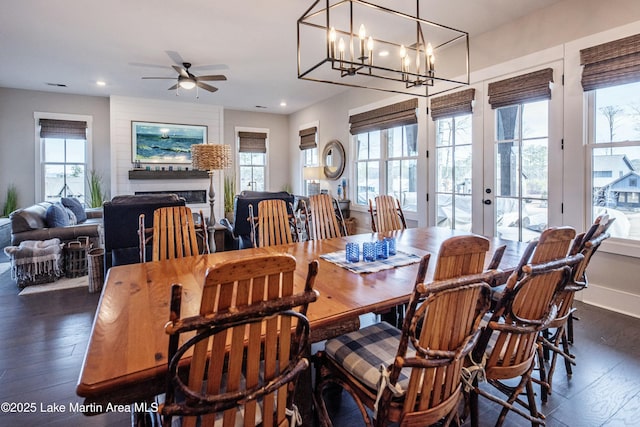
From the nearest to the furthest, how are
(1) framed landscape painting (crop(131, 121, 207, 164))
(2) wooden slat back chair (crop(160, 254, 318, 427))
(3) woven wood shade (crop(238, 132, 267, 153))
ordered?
1. (2) wooden slat back chair (crop(160, 254, 318, 427))
2. (1) framed landscape painting (crop(131, 121, 207, 164))
3. (3) woven wood shade (crop(238, 132, 267, 153))

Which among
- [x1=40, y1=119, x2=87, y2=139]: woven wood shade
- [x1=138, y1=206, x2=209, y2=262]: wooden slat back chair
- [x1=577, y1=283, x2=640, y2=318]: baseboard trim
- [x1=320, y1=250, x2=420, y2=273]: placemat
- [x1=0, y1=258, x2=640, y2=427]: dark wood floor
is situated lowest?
[x1=0, y1=258, x2=640, y2=427]: dark wood floor

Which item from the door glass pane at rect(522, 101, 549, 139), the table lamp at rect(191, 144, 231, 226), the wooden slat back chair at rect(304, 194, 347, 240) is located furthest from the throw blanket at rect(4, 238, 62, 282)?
the door glass pane at rect(522, 101, 549, 139)

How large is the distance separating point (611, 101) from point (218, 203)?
22.5 feet

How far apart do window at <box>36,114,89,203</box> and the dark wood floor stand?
4.11 metres

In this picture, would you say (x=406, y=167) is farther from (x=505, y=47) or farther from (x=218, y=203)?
(x=218, y=203)

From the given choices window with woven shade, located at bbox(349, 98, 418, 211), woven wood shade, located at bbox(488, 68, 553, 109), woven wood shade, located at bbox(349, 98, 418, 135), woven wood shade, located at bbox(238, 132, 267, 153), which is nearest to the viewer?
woven wood shade, located at bbox(488, 68, 553, 109)

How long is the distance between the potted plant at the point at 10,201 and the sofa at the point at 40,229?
2.51 meters

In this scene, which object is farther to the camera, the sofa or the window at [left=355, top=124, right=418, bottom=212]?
the window at [left=355, top=124, right=418, bottom=212]

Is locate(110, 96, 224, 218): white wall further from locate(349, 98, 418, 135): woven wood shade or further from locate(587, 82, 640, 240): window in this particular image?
locate(587, 82, 640, 240): window

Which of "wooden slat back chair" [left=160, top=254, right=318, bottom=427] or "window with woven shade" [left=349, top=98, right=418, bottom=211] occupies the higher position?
"window with woven shade" [left=349, top=98, right=418, bottom=211]

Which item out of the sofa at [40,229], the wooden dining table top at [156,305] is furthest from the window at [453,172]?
the sofa at [40,229]

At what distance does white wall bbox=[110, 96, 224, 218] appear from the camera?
6.80 m

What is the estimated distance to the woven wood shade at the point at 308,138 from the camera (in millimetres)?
7461

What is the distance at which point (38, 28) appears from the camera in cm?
381
